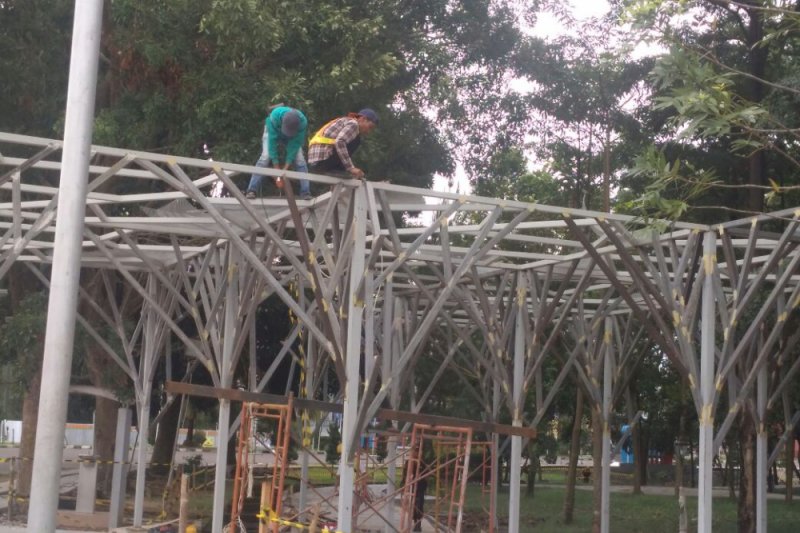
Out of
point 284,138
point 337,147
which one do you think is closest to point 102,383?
point 284,138

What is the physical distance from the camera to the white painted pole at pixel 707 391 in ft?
43.7

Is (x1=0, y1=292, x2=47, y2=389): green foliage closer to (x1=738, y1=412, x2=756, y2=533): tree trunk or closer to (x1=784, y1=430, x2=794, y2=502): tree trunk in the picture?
(x1=738, y1=412, x2=756, y2=533): tree trunk

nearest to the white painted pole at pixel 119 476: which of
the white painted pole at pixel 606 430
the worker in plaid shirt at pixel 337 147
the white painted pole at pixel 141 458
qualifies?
the white painted pole at pixel 141 458

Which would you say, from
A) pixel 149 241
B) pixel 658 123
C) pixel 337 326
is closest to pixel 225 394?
pixel 337 326

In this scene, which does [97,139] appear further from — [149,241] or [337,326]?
[337,326]

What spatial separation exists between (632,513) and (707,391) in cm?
1498

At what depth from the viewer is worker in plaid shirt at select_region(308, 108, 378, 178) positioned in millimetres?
12312

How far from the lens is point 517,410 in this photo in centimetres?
1697

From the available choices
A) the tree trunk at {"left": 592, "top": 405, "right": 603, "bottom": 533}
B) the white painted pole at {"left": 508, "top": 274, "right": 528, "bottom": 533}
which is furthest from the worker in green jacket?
the tree trunk at {"left": 592, "top": 405, "right": 603, "bottom": 533}

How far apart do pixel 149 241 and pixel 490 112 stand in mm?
10068

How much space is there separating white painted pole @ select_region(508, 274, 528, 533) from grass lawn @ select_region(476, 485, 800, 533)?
6.54 m

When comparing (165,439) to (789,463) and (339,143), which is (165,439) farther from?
(339,143)

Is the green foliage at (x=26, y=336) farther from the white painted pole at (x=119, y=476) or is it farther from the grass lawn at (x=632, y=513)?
the grass lawn at (x=632, y=513)

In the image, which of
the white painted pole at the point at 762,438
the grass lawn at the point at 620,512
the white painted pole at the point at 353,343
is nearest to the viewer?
the white painted pole at the point at 353,343
